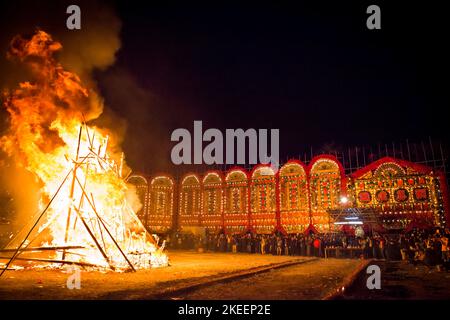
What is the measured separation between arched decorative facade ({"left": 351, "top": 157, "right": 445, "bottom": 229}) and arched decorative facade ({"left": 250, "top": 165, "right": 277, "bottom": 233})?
22.0ft

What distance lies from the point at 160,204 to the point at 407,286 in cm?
2455

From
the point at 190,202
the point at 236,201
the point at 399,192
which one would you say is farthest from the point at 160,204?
the point at 399,192

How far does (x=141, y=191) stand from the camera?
3127 centimetres

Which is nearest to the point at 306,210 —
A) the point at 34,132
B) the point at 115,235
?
the point at 115,235

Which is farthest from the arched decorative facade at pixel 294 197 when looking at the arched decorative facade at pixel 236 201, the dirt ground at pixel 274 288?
the dirt ground at pixel 274 288

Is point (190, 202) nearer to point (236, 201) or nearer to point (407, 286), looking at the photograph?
point (236, 201)

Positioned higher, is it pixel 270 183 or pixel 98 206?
pixel 270 183

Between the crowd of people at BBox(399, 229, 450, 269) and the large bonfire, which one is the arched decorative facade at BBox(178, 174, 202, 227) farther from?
the crowd of people at BBox(399, 229, 450, 269)

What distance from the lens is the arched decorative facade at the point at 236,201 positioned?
27734 millimetres

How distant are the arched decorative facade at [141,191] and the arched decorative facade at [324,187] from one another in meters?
16.3

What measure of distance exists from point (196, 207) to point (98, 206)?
1591cm

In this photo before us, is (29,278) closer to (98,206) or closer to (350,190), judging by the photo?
(98,206)
